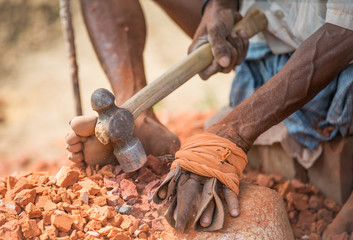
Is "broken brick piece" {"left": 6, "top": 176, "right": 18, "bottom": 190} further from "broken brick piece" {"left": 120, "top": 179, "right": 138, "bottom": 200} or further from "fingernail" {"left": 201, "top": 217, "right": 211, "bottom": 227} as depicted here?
"fingernail" {"left": 201, "top": 217, "right": 211, "bottom": 227}

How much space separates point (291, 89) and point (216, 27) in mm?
529

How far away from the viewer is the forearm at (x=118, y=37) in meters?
1.98

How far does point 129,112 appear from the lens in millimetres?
1462

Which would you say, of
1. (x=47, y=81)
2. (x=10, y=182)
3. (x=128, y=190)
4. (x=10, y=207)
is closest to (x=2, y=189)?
(x=10, y=182)

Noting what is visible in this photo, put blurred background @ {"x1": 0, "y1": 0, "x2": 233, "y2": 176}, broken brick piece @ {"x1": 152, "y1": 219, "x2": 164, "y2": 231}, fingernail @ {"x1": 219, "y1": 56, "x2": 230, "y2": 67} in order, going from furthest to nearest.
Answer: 1. blurred background @ {"x1": 0, "y1": 0, "x2": 233, "y2": 176}
2. fingernail @ {"x1": 219, "y1": 56, "x2": 230, "y2": 67}
3. broken brick piece @ {"x1": 152, "y1": 219, "x2": 164, "y2": 231}

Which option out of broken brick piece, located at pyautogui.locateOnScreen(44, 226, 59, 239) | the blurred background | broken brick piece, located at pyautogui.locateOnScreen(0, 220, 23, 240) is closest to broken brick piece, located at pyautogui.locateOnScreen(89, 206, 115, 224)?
broken brick piece, located at pyautogui.locateOnScreen(44, 226, 59, 239)

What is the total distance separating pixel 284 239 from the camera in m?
1.37

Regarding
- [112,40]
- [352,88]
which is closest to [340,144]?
[352,88]

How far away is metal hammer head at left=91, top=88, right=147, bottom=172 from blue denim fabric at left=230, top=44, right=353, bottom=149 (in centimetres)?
96

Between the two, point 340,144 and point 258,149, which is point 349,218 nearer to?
point 340,144

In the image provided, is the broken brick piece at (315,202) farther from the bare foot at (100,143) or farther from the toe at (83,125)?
the toe at (83,125)

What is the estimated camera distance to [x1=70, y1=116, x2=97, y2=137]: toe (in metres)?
1.40

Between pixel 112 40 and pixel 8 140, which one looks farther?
pixel 8 140

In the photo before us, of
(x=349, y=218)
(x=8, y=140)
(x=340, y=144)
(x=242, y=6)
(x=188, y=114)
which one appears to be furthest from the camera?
(x=8, y=140)
